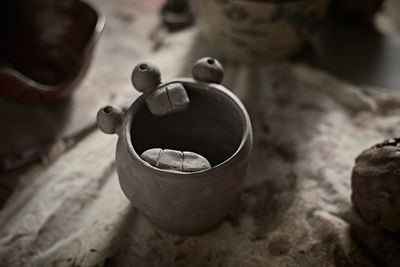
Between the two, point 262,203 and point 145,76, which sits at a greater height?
point 145,76

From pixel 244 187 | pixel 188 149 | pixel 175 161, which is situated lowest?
pixel 244 187

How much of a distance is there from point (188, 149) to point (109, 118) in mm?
308

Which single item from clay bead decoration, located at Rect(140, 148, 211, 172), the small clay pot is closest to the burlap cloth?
the small clay pot

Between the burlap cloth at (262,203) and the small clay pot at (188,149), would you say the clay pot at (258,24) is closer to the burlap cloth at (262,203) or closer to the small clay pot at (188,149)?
the burlap cloth at (262,203)

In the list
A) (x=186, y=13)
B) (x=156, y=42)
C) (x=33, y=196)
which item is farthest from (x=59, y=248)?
(x=186, y=13)

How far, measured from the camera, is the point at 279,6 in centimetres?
165

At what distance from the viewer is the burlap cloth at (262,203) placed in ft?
4.13

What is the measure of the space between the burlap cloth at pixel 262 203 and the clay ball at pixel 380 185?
0.27 feet

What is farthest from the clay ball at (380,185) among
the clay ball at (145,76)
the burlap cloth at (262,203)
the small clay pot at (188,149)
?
the clay ball at (145,76)

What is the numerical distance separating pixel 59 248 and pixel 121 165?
401 mm

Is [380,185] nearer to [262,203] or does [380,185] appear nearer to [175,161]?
[262,203]

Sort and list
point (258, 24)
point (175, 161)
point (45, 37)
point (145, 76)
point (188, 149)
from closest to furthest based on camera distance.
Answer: point (175, 161), point (145, 76), point (188, 149), point (258, 24), point (45, 37)

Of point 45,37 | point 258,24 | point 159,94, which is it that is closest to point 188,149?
point 159,94

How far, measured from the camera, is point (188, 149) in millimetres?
1320
